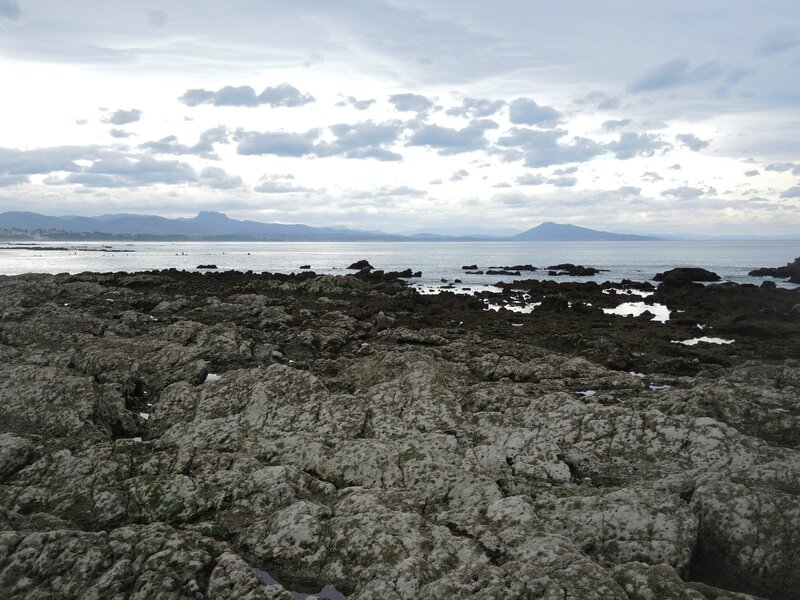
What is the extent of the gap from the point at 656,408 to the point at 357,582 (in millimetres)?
8745

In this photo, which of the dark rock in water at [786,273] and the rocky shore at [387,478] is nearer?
the rocky shore at [387,478]

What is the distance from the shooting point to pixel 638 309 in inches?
1719

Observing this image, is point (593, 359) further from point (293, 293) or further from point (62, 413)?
point (293, 293)

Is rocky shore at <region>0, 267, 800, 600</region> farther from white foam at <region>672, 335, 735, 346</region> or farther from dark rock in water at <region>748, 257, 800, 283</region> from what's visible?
dark rock in water at <region>748, 257, 800, 283</region>

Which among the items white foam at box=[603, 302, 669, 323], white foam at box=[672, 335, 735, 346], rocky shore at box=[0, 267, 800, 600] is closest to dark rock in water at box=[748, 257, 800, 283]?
white foam at box=[603, 302, 669, 323]

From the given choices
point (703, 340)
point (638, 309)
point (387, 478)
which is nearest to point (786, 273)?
point (638, 309)

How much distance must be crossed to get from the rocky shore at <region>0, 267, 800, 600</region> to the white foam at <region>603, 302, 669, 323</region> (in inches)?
791

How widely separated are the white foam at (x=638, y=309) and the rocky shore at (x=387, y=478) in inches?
791

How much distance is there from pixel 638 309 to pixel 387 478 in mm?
38513

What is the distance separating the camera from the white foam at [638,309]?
39.7 meters

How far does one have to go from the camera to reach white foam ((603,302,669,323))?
39.7 m

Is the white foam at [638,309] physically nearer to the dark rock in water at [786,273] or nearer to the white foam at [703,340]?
the white foam at [703,340]

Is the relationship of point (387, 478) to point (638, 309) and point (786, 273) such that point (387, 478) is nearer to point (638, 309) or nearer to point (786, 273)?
point (638, 309)

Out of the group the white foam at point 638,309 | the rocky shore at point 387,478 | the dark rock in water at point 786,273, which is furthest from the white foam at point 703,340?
the dark rock in water at point 786,273
